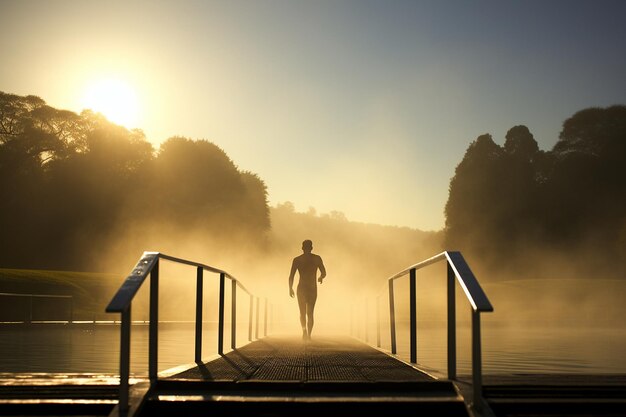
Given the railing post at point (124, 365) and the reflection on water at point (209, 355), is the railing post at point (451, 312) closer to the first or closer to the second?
the railing post at point (124, 365)

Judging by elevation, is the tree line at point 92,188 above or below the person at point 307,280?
above

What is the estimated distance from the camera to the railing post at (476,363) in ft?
14.6

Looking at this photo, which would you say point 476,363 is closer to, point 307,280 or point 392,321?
point 392,321

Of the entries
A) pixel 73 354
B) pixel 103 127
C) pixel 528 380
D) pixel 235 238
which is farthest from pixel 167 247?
pixel 528 380

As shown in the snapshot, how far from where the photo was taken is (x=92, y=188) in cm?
4653

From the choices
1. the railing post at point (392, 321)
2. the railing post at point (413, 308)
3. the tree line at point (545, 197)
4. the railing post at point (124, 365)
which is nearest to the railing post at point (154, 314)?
the railing post at point (124, 365)

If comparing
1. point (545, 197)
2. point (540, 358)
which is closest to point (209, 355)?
point (540, 358)

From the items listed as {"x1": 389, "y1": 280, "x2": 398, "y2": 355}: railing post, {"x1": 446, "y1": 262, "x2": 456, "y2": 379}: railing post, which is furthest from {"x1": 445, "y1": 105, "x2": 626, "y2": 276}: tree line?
{"x1": 446, "y1": 262, "x2": 456, "y2": 379}: railing post

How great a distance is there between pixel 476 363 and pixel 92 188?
1742 inches

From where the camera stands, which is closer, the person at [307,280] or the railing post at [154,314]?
the railing post at [154,314]

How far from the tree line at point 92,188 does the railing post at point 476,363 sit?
1644 inches

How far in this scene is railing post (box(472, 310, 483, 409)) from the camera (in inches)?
175

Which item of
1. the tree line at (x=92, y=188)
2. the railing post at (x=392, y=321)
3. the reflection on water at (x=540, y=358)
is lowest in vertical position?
the reflection on water at (x=540, y=358)

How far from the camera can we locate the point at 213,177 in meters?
52.0
